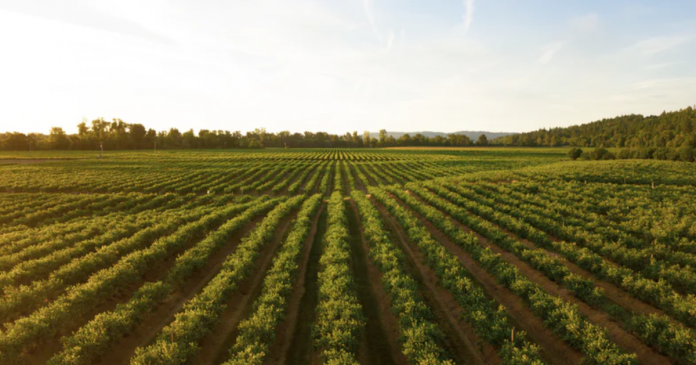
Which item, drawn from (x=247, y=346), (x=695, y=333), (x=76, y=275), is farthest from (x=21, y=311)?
(x=695, y=333)

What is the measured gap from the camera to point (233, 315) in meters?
13.4

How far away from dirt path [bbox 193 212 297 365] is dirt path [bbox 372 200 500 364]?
880cm

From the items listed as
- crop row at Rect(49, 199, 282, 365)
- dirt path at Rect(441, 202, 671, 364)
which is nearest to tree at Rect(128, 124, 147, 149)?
crop row at Rect(49, 199, 282, 365)

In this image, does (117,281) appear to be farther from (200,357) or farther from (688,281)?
(688,281)

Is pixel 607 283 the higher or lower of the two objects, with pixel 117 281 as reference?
lower

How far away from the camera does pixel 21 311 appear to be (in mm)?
12195

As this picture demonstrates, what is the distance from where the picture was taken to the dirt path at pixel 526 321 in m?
11.0

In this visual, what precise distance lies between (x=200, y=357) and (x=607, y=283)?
20.4 meters

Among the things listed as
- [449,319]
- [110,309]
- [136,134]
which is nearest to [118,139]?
[136,134]

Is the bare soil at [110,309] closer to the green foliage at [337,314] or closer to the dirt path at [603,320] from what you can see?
the green foliage at [337,314]

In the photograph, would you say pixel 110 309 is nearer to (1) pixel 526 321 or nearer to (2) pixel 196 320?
(2) pixel 196 320

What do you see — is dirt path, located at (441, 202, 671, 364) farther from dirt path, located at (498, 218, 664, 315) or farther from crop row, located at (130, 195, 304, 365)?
crop row, located at (130, 195, 304, 365)

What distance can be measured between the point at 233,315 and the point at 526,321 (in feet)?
44.0

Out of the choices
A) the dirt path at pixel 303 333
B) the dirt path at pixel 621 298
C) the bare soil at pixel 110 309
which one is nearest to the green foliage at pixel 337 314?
the dirt path at pixel 303 333
